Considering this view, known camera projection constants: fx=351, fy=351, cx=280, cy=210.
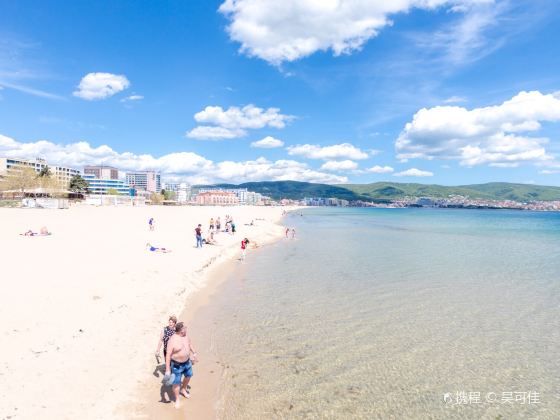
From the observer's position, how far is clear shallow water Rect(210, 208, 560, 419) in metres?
8.06

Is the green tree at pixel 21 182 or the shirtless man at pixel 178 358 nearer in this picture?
the shirtless man at pixel 178 358

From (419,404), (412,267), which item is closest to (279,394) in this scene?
(419,404)

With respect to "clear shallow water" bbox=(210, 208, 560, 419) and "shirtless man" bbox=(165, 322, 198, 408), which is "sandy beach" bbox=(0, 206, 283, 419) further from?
"clear shallow water" bbox=(210, 208, 560, 419)

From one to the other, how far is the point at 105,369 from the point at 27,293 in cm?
590

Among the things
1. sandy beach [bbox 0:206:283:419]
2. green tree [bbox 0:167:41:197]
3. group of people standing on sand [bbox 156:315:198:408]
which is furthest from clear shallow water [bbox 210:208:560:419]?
green tree [bbox 0:167:41:197]

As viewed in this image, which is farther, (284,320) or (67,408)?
(284,320)

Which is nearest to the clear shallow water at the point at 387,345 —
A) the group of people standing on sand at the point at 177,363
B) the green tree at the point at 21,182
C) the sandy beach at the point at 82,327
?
the group of people standing on sand at the point at 177,363

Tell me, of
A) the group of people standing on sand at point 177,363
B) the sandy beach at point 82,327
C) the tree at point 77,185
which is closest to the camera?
the sandy beach at point 82,327

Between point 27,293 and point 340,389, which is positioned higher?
point 27,293

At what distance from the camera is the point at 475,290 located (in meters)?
19.0

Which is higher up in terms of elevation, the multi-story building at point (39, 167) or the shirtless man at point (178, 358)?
the multi-story building at point (39, 167)

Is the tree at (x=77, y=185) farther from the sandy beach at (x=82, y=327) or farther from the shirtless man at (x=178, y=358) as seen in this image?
the shirtless man at (x=178, y=358)

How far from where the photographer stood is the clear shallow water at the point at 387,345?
8.06 metres

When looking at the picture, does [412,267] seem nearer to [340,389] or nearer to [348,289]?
[348,289]
